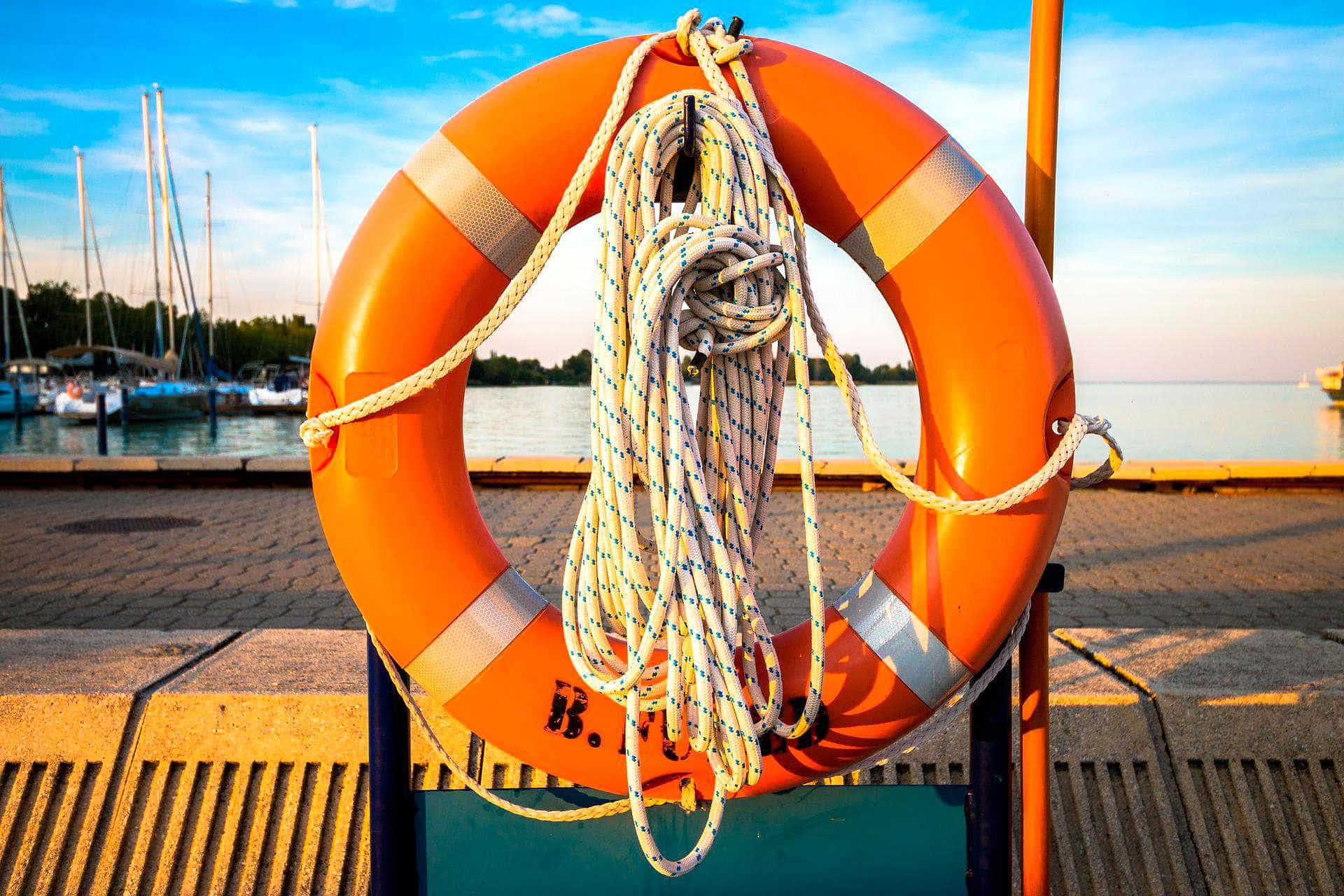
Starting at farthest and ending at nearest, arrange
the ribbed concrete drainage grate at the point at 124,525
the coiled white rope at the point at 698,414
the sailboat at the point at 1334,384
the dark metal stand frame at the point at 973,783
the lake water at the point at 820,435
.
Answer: the sailboat at the point at 1334,384
the lake water at the point at 820,435
the ribbed concrete drainage grate at the point at 124,525
the dark metal stand frame at the point at 973,783
the coiled white rope at the point at 698,414

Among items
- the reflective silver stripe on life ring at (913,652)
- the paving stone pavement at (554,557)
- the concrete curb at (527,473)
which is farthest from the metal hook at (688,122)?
the concrete curb at (527,473)

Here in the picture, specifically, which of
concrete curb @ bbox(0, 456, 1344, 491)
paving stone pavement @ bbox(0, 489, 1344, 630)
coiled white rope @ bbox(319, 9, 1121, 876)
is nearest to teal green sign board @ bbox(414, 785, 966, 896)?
coiled white rope @ bbox(319, 9, 1121, 876)

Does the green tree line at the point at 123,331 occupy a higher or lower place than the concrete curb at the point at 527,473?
higher

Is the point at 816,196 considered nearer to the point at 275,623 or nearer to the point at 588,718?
the point at 588,718

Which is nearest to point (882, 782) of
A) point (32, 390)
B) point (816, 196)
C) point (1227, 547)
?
point (816, 196)

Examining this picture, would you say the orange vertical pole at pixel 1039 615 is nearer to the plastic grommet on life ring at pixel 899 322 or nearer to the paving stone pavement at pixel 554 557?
the plastic grommet on life ring at pixel 899 322

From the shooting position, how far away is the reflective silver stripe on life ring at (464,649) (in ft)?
5.02

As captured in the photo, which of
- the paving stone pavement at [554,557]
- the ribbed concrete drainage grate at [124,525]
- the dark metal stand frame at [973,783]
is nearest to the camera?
the dark metal stand frame at [973,783]

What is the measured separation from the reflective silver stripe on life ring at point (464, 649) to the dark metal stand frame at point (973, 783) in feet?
0.29

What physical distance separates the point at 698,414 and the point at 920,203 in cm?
52

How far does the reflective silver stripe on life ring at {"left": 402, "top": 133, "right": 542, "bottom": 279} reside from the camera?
4.99ft

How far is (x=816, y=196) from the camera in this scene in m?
1.55

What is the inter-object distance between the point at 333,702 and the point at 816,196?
1.36 meters

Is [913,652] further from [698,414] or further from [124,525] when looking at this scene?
[124,525]
